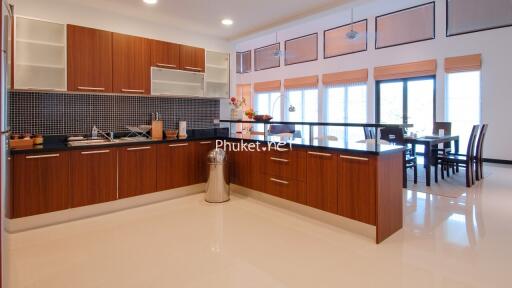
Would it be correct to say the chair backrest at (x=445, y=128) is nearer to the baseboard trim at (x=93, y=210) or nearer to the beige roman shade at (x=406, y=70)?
the beige roman shade at (x=406, y=70)

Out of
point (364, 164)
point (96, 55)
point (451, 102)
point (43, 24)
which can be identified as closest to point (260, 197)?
point (364, 164)

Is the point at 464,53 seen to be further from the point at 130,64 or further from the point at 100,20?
the point at 100,20

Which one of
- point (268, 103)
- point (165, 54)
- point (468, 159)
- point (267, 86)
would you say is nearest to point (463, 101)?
point (468, 159)

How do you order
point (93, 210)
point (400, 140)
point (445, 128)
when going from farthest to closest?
point (445, 128), point (400, 140), point (93, 210)

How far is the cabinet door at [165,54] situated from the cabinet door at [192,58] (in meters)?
0.08

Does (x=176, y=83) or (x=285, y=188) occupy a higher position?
(x=176, y=83)

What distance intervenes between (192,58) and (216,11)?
86 cm

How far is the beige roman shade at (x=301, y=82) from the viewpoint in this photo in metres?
9.17

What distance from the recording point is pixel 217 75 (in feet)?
16.3

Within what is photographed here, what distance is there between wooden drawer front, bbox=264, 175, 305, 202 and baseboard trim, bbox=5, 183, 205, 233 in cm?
117

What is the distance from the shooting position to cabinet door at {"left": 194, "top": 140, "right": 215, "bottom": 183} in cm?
438

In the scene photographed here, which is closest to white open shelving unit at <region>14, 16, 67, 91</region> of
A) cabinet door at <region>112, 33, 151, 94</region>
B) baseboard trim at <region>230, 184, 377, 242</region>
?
cabinet door at <region>112, 33, 151, 94</region>

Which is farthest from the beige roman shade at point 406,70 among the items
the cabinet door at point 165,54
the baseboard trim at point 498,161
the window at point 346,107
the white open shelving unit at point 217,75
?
the cabinet door at point 165,54

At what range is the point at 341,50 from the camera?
8.59 meters
